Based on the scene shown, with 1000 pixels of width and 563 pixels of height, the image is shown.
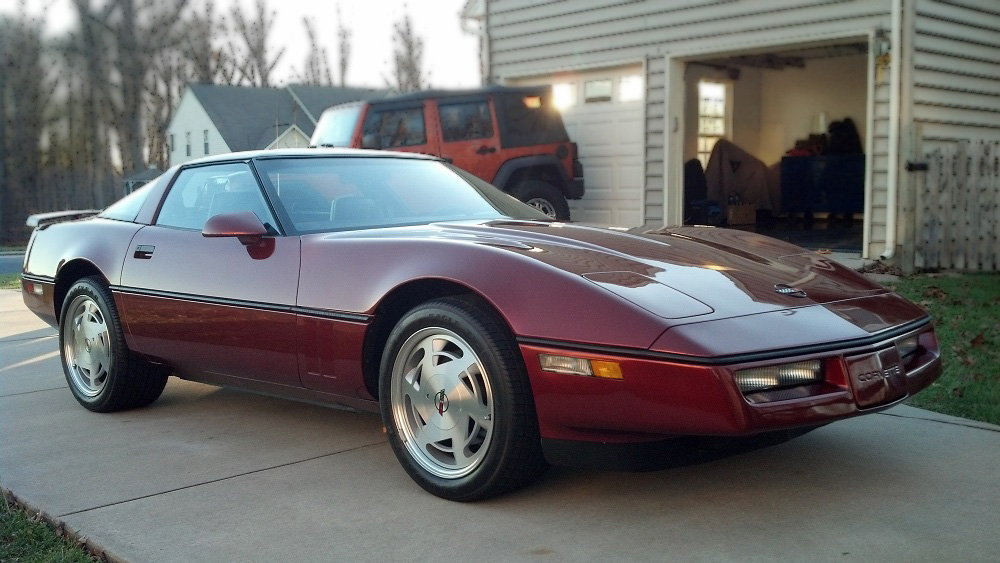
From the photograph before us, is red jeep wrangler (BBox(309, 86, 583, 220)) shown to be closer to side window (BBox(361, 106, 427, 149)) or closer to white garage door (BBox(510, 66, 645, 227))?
side window (BBox(361, 106, 427, 149))

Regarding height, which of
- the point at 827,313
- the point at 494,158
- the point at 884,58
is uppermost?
the point at 884,58

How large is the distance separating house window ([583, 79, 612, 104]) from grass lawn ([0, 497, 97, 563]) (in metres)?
10.4

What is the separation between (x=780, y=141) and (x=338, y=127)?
780 centimetres

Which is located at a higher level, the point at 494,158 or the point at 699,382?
the point at 494,158

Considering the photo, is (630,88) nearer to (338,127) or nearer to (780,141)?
(338,127)

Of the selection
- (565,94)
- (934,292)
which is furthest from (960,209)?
(565,94)

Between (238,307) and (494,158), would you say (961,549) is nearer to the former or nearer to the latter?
(238,307)

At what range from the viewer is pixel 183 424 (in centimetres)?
470

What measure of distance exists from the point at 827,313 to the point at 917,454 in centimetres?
97

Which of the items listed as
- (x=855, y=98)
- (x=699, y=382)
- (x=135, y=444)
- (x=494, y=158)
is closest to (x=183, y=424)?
(x=135, y=444)

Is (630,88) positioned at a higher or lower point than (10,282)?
higher

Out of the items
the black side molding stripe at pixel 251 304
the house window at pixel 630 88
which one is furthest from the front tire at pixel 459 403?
the house window at pixel 630 88

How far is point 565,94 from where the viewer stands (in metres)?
13.4

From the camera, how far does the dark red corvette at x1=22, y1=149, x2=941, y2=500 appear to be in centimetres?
301
